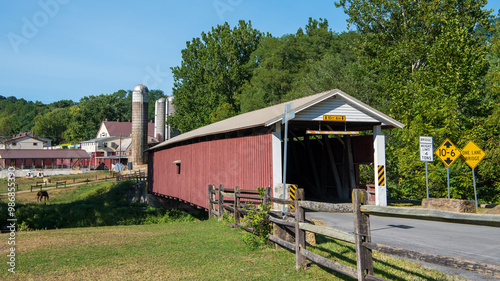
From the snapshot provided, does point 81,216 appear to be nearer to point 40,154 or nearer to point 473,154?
point 473,154

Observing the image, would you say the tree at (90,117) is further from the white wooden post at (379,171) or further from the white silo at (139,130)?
the white wooden post at (379,171)

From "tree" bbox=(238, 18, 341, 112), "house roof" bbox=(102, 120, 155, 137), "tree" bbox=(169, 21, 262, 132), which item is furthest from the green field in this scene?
"house roof" bbox=(102, 120, 155, 137)

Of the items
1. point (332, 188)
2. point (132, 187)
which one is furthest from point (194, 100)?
point (332, 188)

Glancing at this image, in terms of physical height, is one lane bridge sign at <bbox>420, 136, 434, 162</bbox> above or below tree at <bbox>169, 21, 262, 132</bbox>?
below

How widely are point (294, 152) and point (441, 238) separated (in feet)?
40.5

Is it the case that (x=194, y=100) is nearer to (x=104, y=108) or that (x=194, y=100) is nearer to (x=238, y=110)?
(x=238, y=110)

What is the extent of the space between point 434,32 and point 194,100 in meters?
28.8

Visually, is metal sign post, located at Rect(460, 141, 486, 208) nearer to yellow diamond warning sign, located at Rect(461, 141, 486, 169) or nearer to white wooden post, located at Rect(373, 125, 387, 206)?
yellow diamond warning sign, located at Rect(461, 141, 486, 169)

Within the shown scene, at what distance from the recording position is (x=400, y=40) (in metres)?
31.1

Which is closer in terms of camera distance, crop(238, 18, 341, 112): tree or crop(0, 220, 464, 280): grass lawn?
crop(0, 220, 464, 280): grass lawn

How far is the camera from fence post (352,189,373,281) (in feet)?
16.3

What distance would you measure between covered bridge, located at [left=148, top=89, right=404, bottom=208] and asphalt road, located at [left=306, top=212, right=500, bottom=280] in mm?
3209

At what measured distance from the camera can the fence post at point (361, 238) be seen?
4.96 metres

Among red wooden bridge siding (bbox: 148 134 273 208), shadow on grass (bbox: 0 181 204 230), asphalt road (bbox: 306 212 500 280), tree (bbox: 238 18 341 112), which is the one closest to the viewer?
asphalt road (bbox: 306 212 500 280)
